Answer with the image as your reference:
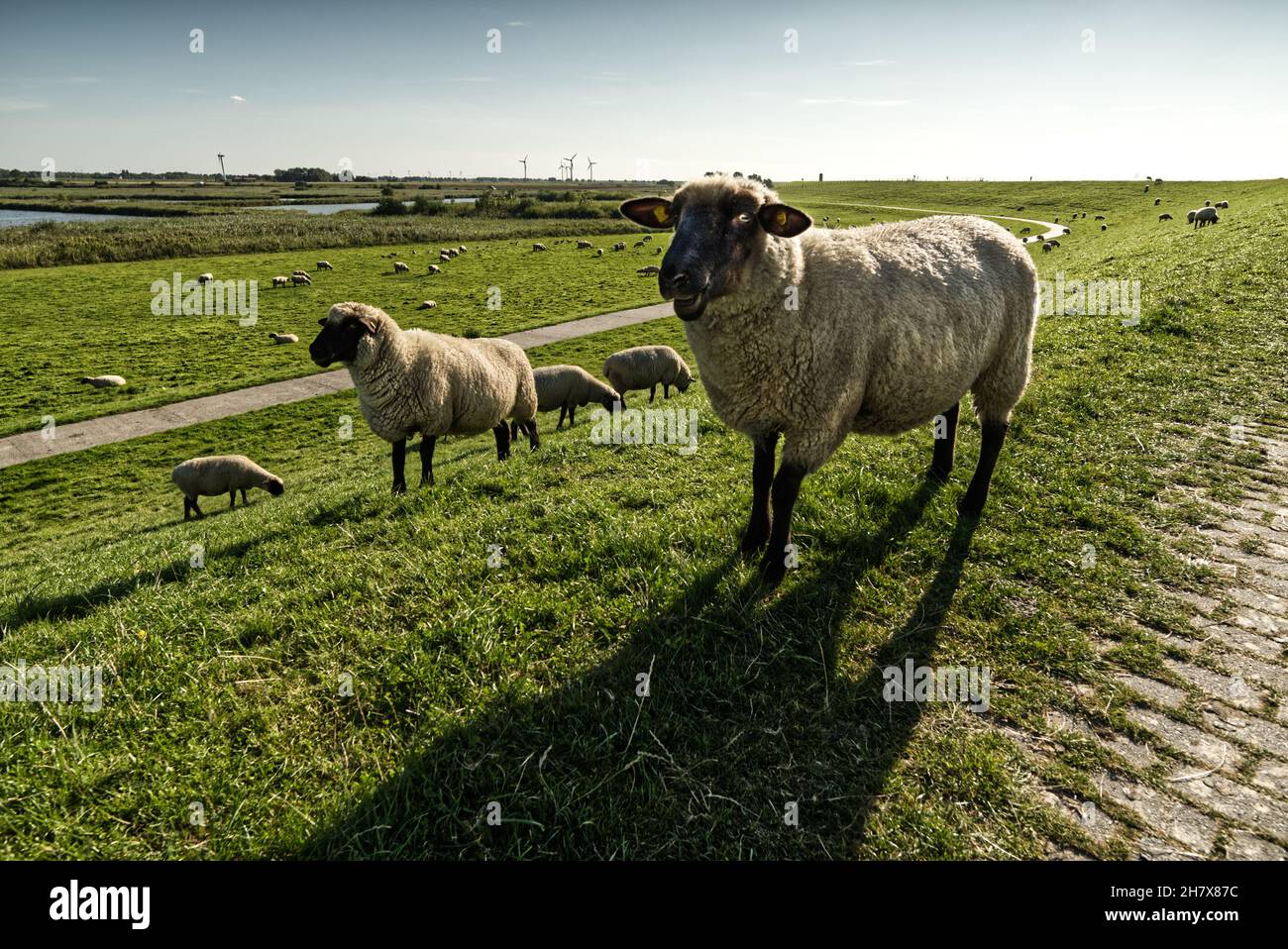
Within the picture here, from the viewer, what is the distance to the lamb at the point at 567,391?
17.2 metres

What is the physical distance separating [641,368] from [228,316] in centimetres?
2766

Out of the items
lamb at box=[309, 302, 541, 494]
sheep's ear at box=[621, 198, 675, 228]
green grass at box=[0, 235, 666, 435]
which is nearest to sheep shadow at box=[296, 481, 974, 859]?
sheep's ear at box=[621, 198, 675, 228]

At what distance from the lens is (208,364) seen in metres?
25.4

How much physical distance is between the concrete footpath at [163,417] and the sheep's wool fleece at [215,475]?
7.12 m

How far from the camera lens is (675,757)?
3.07 meters

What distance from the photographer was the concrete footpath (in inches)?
689

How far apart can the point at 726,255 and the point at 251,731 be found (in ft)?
13.1

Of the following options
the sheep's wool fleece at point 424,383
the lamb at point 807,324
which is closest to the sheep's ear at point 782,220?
the lamb at point 807,324
